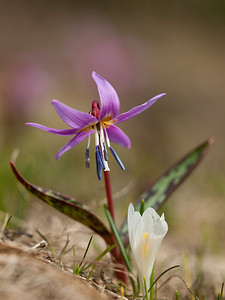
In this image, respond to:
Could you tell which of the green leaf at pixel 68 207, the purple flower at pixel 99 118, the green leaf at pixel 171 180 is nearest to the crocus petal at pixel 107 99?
the purple flower at pixel 99 118

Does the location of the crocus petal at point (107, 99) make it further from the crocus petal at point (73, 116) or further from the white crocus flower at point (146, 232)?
the white crocus flower at point (146, 232)

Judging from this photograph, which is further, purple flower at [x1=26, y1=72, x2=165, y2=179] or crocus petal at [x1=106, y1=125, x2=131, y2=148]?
crocus petal at [x1=106, y1=125, x2=131, y2=148]

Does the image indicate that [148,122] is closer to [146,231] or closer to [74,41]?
[74,41]

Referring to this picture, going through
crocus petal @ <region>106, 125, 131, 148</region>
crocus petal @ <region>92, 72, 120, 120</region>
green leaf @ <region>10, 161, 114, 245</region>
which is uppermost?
crocus petal @ <region>92, 72, 120, 120</region>

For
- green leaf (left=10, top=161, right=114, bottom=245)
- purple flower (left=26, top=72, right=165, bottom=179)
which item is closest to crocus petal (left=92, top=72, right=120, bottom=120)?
purple flower (left=26, top=72, right=165, bottom=179)

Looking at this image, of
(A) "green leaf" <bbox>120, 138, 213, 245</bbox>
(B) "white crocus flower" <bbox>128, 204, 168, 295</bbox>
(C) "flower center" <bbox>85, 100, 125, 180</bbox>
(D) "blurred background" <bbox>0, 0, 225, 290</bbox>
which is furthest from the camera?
(D) "blurred background" <bbox>0, 0, 225, 290</bbox>

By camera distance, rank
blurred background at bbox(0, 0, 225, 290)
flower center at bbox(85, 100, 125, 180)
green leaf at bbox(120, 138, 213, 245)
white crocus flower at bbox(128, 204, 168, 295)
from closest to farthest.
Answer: white crocus flower at bbox(128, 204, 168, 295), flower center at bbox(85, 100, 125, 180), green leaf at bbox(120, 138, 213, 245), blurred background at bbox(0, 0, 225, 290)

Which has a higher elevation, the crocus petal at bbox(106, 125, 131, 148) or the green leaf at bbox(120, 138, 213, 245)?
the crocus petal at bbox(106, 125, 131, 148)

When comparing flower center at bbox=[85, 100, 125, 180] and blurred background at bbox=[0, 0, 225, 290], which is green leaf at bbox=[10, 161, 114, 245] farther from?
blurred background at bbox=[0, 0, 225, 290]

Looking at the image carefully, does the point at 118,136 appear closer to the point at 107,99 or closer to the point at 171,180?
the point at 107,99
